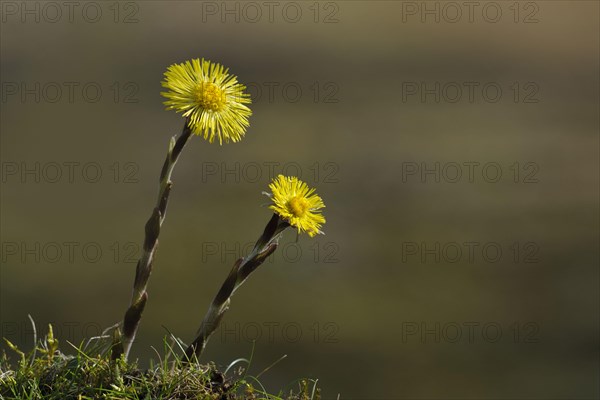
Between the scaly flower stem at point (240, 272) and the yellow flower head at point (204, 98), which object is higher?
the yellow flower head at point (204, 98)

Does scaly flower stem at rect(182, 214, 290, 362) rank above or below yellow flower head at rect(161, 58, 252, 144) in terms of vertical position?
below

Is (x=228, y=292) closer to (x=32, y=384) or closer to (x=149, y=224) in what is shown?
(x=149, y=224)

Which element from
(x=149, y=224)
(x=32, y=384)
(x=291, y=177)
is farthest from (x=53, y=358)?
(x=291, y=177)
